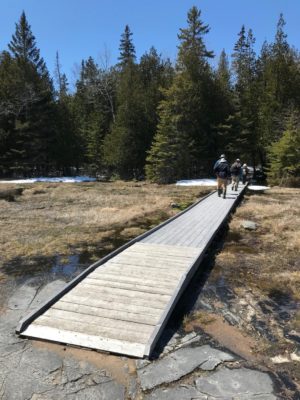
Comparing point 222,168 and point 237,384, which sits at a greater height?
point 222,168

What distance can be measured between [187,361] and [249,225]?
923 centimetres

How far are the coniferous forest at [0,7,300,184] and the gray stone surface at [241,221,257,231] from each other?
18179 millimetres

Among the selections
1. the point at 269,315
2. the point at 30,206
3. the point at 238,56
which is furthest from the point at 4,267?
the point at 238,56

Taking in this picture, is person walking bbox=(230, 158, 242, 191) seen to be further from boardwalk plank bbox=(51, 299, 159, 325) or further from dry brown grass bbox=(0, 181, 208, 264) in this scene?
boardwalk plank bbox=(51, 299, 159, 325)

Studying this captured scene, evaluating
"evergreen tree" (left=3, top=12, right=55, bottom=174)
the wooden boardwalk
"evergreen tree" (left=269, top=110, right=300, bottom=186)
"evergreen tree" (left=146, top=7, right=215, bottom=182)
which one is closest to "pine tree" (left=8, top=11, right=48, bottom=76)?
"evergreen tree" (left=3, top=12, right=55, bottom=174)

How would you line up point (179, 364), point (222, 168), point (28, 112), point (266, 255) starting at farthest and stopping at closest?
1. point (28, 112)
2. point (222, 168)
3. point (266, 255)
4. point (179, 364)

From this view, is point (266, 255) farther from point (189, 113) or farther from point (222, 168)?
point (189, 113)

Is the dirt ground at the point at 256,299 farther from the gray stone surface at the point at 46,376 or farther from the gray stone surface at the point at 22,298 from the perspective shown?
the gray stone surface at the point at 22,298

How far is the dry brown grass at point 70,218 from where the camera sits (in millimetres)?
11445

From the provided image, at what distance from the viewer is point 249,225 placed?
13.7 meters

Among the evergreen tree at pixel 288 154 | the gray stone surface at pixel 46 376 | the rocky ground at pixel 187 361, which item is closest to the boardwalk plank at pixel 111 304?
the rocky ground at pixel 187 361

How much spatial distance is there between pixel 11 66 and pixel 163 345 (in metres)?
40.7

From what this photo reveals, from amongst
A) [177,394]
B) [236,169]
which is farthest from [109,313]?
[236,169]

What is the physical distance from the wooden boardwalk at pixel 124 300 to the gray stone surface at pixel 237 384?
0.94 meters
